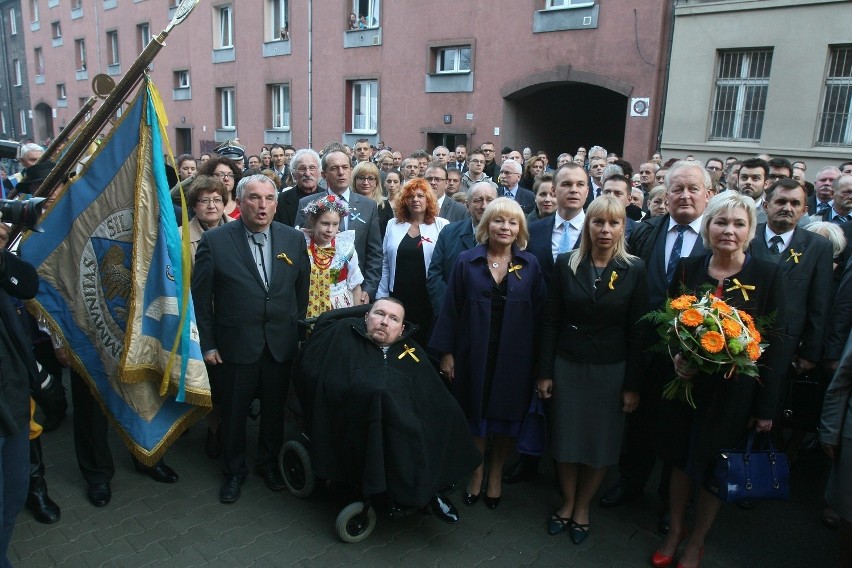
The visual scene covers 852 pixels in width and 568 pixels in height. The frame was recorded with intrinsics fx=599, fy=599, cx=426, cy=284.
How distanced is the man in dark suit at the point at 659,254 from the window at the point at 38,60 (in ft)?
133

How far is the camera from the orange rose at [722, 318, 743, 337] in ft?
9.29

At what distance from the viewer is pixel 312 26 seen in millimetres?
19688

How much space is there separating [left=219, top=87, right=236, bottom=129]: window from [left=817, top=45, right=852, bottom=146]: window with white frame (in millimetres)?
19973

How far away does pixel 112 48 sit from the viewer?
29.1 m

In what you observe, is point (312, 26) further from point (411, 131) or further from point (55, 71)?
point (55, 71)

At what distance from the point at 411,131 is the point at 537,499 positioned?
14921 mm

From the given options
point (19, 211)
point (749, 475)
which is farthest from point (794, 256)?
point (19, 211)

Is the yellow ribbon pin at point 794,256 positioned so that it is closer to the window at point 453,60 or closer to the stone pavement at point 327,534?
the stone pavement at point 327,534

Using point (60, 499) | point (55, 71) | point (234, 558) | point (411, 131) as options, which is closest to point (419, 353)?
point (234, 558)

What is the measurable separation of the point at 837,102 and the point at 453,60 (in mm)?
9318

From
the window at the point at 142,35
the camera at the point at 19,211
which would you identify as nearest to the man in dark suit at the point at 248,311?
the camera at the point at 19,211

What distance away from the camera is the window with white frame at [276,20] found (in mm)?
20859

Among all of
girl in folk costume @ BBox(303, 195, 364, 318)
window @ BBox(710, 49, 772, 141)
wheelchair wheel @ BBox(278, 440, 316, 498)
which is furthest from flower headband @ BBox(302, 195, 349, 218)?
window @ BBox(710, 49, 772, 141)

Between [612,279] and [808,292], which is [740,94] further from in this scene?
[612,279]
